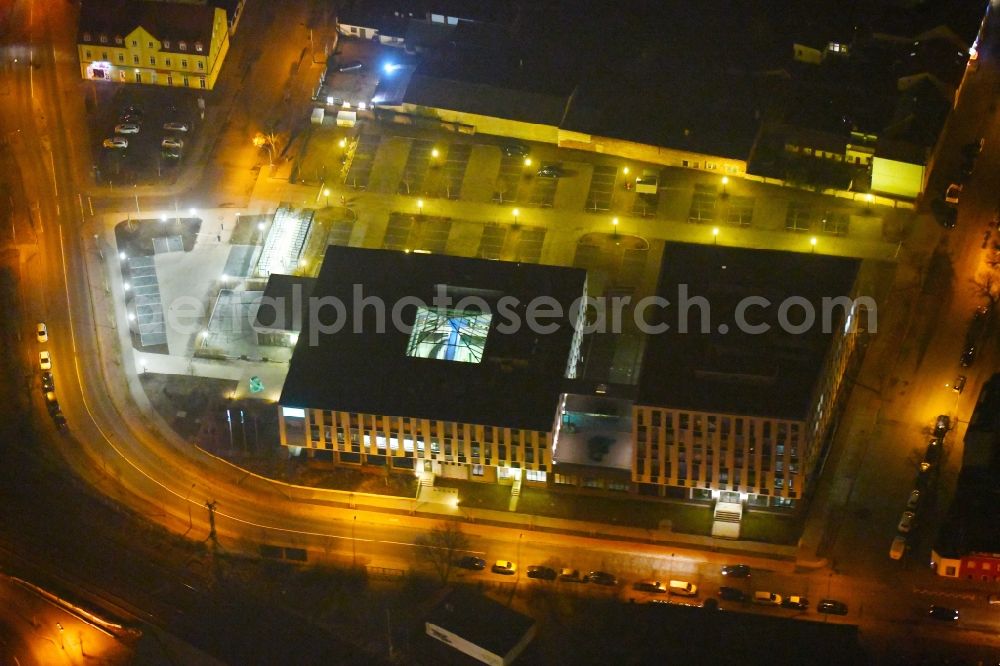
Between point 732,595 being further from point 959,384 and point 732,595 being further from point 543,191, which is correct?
point 543,191

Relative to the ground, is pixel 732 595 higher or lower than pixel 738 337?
lower

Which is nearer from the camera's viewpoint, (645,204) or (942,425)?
(942,425)

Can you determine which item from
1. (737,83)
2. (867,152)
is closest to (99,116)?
(737,83)

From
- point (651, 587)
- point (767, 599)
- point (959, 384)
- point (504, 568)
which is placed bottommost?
point (504, 568)

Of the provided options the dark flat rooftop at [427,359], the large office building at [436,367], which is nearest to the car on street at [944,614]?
the large office building at [436,367]

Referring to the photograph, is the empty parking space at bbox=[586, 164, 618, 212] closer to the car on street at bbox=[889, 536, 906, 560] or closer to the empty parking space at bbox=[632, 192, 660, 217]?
the empty parking space at bbox=[632, 192, 660, 217]

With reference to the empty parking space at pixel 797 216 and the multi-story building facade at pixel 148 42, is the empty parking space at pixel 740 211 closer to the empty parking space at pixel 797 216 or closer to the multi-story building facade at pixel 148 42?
the empty parking space at pixel 797 216

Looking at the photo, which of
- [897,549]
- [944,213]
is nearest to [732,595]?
[897,549]
